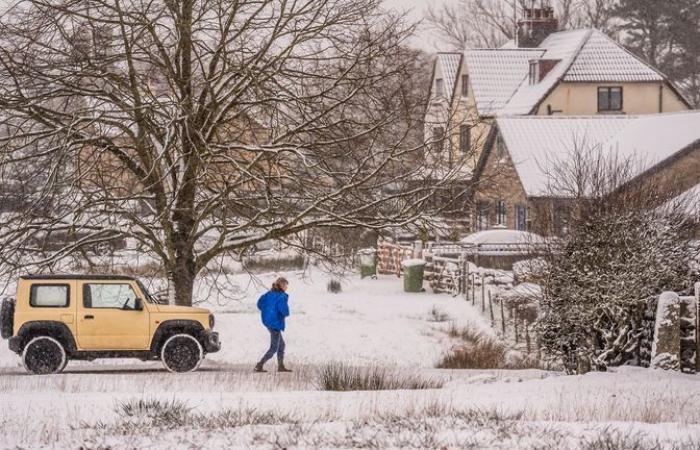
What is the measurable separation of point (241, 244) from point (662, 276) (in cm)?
747

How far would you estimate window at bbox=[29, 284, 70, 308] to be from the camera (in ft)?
66.1

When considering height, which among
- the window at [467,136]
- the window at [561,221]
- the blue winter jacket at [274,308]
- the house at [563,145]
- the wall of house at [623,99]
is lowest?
the blue winter jacket at [274,308]

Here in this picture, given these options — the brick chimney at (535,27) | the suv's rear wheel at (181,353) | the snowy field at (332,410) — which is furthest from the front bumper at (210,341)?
the brick chimney at (535,27)

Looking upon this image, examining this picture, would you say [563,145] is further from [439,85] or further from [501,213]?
[439,85]

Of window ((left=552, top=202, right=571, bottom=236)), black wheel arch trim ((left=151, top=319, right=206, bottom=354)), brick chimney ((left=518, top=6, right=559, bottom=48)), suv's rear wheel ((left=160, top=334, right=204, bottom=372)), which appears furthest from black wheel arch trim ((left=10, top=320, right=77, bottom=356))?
brick chimney ((left=518, top=6, right=559, bottom=48))

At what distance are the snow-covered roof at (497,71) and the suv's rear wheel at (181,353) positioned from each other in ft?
131

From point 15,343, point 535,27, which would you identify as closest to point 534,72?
point 535,27

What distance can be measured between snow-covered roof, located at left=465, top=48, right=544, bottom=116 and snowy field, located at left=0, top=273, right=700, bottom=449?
125 ft

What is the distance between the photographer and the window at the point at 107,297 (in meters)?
20.4

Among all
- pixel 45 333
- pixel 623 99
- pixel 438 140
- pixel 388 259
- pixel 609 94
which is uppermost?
pixel 609 94

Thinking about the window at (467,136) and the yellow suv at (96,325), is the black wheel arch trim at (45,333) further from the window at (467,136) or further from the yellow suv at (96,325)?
the window at (467,136)

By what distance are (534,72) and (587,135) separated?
11.9 meters

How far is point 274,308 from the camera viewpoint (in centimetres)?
2034

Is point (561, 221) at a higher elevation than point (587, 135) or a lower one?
lower
